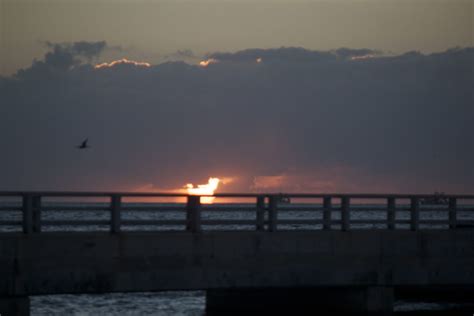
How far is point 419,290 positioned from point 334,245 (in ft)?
29.0

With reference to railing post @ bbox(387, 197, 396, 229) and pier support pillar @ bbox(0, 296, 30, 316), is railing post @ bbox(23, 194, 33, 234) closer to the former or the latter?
pier support pillar @ bbox(0, 296, 30, 316)

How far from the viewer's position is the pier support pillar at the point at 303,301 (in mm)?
23859

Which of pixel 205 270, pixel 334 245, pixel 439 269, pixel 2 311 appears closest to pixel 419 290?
pixel 439 269

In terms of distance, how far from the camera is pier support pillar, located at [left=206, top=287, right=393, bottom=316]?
2386 centimetres

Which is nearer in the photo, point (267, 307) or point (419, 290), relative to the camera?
point (267, 307)

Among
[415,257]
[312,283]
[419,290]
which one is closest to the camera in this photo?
[312,283]

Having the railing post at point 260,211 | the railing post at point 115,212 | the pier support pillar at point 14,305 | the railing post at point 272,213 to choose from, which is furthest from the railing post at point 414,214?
the pier support pillar at point 14,305

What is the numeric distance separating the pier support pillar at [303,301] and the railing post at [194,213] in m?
2.79

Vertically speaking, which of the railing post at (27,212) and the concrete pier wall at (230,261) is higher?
the railing post at (27,212)

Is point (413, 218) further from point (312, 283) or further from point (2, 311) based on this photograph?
point (2, 311)

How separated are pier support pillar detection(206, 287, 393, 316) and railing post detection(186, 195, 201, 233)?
9.15ft

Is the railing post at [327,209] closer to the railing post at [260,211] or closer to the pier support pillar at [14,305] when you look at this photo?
the railing post at [260,211]

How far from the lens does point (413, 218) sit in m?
25.1

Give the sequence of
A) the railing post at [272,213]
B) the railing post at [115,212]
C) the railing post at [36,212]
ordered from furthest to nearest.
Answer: the railing post at [272,213]
the railing post at [115,212]
the railing post at [36,212]
